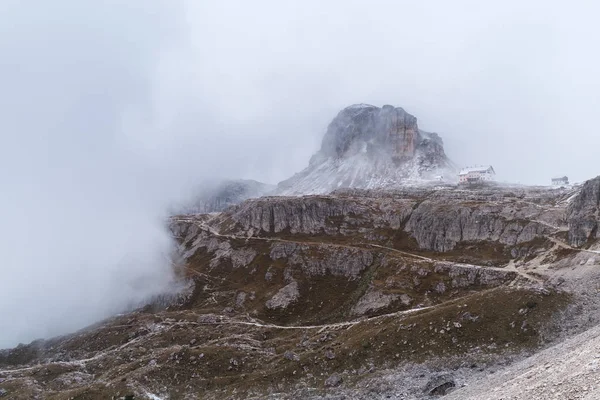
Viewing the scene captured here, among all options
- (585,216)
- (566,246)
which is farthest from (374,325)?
(585,216)

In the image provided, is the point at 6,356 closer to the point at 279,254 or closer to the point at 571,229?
the point at 279,254

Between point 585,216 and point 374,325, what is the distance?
278 feet

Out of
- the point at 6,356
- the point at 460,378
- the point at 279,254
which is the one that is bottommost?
the point at 460,378

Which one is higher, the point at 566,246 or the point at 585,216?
the point at 585,216

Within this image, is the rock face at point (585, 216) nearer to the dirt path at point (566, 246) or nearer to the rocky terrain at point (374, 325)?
the rocky terrain at point (374, 325)

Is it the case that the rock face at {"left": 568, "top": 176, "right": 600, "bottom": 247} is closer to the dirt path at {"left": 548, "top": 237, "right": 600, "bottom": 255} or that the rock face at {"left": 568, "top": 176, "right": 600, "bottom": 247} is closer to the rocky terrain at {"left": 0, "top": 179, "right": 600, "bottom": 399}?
the rocky terrain at {"left": 0, "top": 179, "right": 600, "bottom": 399}

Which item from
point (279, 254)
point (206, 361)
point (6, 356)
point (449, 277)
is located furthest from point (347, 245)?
point (6, 356)

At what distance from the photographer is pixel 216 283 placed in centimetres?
19100

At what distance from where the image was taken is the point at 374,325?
108 m

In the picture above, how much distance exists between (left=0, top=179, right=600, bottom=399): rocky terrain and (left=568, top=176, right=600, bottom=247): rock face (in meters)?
0.46

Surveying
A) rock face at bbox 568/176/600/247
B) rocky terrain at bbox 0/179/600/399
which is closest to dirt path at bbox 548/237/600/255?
rocky terrain at bbox 0/179/600/399

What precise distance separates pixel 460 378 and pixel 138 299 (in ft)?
531

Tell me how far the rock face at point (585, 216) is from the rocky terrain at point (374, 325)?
18.1 inches

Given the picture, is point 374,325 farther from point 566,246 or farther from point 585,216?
point 585,216
